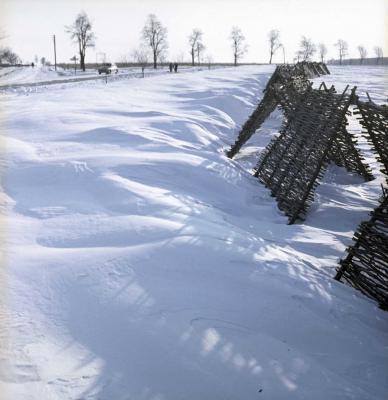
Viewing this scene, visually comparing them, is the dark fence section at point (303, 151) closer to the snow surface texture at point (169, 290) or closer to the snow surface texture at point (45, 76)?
the snow surface texture at point (169, 290)

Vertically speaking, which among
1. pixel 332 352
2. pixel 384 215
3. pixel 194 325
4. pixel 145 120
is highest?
pixel 145 120

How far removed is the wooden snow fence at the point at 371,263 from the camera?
3887 mm

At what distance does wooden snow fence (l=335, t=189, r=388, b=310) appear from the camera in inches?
153

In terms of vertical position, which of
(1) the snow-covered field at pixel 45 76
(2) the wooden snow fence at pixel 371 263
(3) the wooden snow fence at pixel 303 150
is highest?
(1) the snow-covered field at pixel 45 76

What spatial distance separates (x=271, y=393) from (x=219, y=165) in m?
4.90

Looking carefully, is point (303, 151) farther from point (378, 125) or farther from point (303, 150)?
point (378, 125)

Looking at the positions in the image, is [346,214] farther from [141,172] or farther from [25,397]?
[25,397]

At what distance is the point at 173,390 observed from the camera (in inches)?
A: 93.4

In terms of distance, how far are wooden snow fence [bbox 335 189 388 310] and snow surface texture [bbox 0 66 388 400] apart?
0.16m

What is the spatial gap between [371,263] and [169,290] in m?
2.01

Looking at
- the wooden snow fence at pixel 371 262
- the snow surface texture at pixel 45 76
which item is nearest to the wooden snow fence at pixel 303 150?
the wooden snow fence at pixel 371 262

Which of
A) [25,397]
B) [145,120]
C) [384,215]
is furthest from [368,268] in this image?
[145,120]

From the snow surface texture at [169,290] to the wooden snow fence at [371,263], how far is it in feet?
0.51

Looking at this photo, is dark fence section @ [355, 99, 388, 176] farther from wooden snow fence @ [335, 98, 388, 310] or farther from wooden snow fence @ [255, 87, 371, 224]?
wooden snow fence @ [335, 98, 388, 310]
